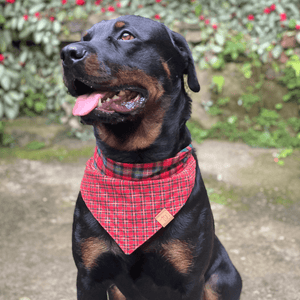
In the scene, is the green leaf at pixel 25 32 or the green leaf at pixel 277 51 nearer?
the green leaf at pixel 277 51

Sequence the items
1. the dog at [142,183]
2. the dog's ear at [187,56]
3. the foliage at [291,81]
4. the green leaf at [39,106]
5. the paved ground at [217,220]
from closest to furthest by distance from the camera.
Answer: the dog at [142,183] < the dog's ear at [187,56] < the paved ground at [217,220] < the foliage at [291,81] < the green leaf at [39,106]

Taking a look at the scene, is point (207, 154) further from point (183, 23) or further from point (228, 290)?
point (228, 290)

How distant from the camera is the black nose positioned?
1456 mm

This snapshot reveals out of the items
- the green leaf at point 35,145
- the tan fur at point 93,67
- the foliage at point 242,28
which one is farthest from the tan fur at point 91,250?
the foliage at point 242,28

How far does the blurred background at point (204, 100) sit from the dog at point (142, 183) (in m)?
1.87

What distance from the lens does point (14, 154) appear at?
456 cm

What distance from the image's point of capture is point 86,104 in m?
1.55

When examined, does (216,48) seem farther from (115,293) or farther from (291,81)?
(115,293)

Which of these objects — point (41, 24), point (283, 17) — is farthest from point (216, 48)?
point (41, 24)

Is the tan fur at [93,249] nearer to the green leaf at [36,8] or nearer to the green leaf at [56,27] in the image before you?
the green leaf at [56,27]

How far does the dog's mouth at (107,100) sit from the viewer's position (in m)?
1.53

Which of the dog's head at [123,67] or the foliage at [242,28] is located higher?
the dog's head at [123,67]

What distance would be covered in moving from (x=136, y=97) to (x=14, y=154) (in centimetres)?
334

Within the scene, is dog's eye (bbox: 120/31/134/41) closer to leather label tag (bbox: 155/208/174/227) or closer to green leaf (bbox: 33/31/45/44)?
leather label tag (bbox: 155/208/174/227)
